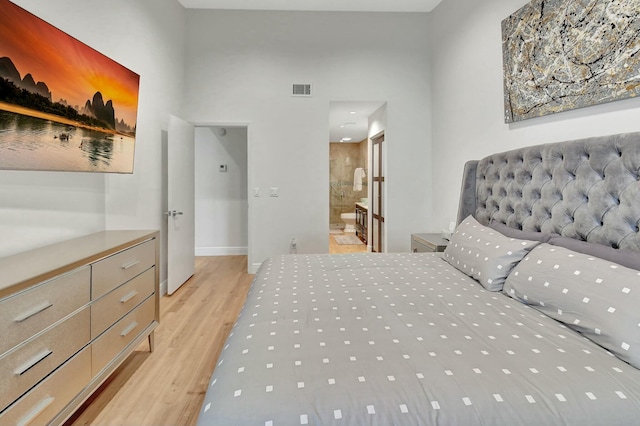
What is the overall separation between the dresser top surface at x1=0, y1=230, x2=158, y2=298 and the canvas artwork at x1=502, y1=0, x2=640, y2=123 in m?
2.87

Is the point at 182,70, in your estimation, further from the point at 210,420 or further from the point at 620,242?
the point at 620,242

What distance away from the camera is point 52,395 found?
1.29 meters

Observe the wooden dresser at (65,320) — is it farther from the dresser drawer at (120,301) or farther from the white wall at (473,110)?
the white wall at (473,110)

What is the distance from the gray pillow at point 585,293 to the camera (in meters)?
1.06

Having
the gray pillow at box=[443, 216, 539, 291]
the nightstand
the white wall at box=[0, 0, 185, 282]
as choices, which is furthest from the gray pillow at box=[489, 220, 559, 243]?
the white wall at box=[0, 0, 185, 282]

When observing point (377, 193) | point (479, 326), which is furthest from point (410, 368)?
point (377, 193)

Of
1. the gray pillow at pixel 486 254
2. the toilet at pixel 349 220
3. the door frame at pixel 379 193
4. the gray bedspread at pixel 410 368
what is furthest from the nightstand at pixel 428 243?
the toilet at pixel 349 220

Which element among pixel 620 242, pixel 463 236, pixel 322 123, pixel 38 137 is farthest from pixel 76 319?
pixel 322 123

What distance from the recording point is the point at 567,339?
3.75 feet

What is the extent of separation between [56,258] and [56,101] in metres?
0.87

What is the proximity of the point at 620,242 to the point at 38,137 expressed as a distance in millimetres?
2980

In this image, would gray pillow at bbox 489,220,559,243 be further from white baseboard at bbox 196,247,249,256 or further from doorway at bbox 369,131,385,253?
white baseboard at bbox 196,247,249,256

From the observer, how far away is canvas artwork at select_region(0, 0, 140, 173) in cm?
141

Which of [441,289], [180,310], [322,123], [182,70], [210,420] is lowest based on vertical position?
[180,310]
